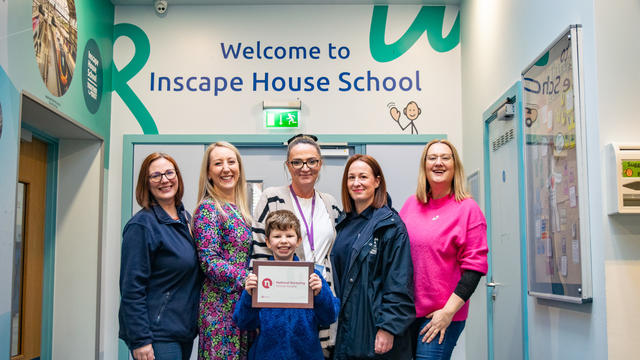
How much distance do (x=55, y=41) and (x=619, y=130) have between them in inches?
135

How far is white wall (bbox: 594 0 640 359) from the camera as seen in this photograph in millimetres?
2568

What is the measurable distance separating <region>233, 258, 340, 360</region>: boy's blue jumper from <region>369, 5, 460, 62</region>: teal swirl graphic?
→ 11.2ft

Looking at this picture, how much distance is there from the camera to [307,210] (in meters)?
2.91

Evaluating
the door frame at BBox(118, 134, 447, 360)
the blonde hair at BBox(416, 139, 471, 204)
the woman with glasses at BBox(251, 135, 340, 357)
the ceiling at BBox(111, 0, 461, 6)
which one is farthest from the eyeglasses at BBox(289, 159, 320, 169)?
the ceiling at BBox(111, 0, 461, 6)

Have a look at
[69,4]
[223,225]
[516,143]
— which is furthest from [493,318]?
[69,4]

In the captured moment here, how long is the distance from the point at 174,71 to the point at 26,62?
1.91 metres

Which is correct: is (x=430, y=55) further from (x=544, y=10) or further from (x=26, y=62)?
(x=26, y=62)

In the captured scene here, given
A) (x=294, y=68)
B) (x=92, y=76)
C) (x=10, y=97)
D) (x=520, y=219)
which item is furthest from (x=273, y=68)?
(x=520, y=219)

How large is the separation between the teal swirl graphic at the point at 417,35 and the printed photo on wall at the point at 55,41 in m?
2.48

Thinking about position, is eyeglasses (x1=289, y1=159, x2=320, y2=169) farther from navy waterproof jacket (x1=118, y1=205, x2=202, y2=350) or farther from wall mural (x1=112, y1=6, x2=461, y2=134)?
wall mural (x1=112, y1=6, x2=461, y2=134)

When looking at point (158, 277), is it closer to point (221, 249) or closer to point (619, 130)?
point (221, 249)

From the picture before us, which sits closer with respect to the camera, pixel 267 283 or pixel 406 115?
pixel 267 283

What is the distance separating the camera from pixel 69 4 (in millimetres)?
4414

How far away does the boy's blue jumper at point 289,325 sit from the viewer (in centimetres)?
257
